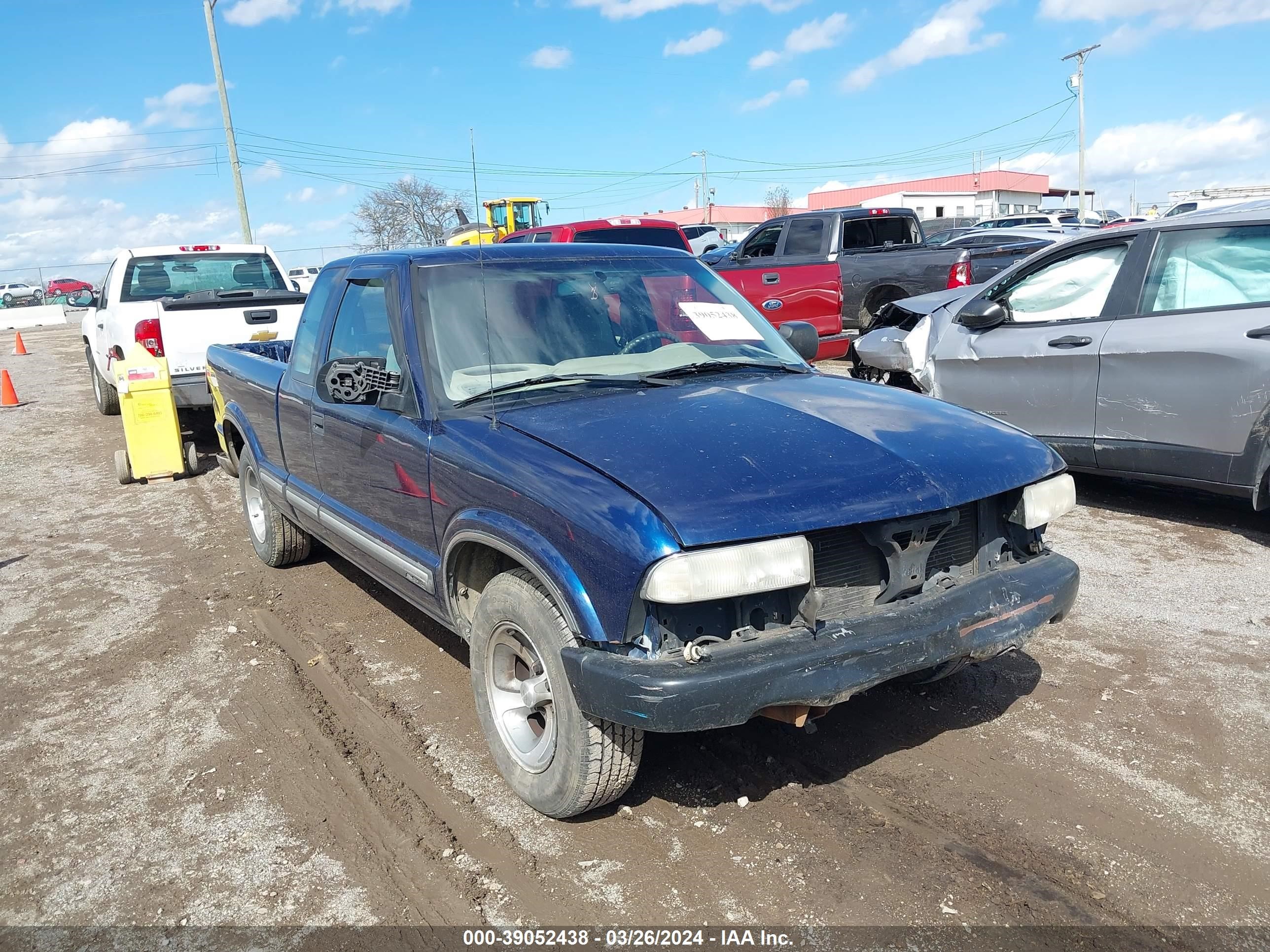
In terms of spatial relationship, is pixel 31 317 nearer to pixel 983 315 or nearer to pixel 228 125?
pixel 228 125

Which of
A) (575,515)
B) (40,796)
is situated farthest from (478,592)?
(40,796)

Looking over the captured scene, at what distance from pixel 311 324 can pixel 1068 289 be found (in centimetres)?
480

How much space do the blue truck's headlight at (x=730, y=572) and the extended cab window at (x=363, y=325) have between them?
1741mm

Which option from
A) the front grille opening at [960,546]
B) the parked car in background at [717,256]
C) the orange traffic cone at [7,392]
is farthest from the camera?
the orange traffic cone at [7,392]

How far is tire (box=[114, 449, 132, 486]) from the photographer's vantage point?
27.5ft

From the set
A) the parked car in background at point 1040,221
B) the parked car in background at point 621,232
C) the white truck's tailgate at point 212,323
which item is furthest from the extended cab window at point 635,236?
the parked car in background at point 1040,221

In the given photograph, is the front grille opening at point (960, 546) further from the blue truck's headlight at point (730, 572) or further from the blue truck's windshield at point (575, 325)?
the blue truck's windshield at point (575, 325)

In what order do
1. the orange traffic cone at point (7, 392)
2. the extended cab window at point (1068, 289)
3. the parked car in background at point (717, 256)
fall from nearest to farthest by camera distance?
the extended cab window at point (1068, 289), the parked car in background at point (717, 256), the orange traffic cone at point (7, 392)

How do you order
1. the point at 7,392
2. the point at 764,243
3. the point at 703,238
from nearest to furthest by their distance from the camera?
the point at 764,243 < the point at 7,392 < the point at 703,238

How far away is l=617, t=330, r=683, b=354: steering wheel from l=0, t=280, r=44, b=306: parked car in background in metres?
54.5

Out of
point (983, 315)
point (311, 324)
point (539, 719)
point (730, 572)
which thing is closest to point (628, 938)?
point (539, 719)

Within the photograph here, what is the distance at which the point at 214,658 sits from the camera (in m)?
4.52

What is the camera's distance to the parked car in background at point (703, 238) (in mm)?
23406

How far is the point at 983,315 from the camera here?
6.28m
